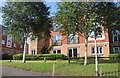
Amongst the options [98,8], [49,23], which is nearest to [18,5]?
[49,23]

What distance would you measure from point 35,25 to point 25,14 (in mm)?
2589

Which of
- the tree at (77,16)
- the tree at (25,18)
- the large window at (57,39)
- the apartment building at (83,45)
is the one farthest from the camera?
the large window at (57,39)

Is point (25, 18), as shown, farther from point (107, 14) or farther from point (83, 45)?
point (83, 45)

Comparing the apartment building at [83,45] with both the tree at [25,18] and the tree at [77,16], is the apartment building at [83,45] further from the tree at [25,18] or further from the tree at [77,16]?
the tree at [77,16]

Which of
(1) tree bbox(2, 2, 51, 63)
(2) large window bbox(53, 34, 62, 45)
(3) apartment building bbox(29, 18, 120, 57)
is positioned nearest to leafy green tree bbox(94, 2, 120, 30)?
(1) tree bbox(2, 2, 51, 63)

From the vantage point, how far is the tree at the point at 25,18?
32250 mm

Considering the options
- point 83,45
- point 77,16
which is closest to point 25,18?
point 77,16

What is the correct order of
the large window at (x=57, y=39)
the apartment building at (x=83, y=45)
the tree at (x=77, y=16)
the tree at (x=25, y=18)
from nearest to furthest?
the tree at (x=77, y=16) < the tree at (x=25, y=18) < the apartment building at (x=83, y=45) < the large window at (x=57, y=39)

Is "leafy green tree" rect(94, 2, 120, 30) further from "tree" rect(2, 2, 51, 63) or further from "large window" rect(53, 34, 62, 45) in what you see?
"large window" rect(53, 34, 62, 45)

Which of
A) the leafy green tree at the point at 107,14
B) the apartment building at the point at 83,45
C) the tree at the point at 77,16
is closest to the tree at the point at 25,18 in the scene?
the tree at the point at 77,16

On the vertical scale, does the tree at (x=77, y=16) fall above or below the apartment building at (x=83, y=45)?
above

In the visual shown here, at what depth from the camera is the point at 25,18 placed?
32.6 meters

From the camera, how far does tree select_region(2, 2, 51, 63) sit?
32250 mm

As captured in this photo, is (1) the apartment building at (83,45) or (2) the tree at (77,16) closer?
(2) the tree at (77,16)
